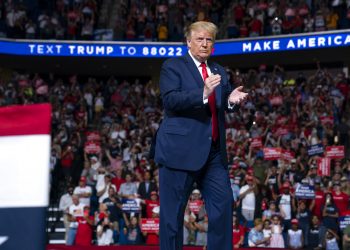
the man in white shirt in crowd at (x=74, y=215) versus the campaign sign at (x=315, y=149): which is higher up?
the campaign sign at (x=315, y=149)

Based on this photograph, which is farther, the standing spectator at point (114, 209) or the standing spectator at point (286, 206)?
the standing spectator at point (114, 209)

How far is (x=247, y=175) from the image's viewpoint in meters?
12.9

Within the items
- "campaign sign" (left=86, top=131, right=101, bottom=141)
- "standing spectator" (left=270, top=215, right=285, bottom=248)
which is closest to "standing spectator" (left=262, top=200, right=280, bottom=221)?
"standing spectator" (left=270, top=215, right=285, bottom=248)

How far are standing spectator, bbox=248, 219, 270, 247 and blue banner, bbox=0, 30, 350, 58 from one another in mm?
10055

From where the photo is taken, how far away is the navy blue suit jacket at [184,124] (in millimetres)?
3652

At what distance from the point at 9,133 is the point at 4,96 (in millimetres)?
18953

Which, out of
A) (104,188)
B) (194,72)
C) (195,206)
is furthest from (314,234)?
(194,72)

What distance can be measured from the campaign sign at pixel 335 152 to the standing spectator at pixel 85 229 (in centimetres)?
496

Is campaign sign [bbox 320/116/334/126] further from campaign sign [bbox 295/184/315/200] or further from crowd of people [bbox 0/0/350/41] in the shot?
crowd of people [bbox 0/0/350/41]

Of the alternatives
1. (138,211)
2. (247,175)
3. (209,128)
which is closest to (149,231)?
(138,211)

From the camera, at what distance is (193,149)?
144 inches

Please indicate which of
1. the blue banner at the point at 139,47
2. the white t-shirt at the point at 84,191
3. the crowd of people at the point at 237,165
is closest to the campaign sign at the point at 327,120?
the crowd of people at the point at 237,165

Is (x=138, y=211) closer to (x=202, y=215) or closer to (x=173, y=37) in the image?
(x=202, y=215)

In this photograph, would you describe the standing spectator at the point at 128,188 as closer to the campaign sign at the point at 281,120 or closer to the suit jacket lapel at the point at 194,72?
the campaign sign at the point at 281,120
